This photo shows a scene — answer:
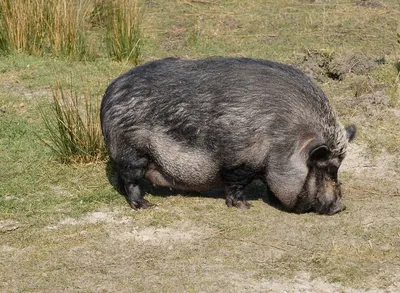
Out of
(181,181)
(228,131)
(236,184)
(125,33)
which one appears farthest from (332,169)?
(125,33)

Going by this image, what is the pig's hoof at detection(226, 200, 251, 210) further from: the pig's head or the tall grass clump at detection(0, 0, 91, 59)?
the tall grass clump at detection(0, 0, 91, 59)

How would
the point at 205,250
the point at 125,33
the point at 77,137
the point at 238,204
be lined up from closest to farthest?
the point at 205,250
the point at 238,204
the point at 77,137
the point at 125,33

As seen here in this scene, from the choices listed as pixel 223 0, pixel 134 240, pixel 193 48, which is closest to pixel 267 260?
pixel 134 240

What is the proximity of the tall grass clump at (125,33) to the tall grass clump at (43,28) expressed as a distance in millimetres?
380

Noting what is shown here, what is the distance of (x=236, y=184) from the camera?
652cm

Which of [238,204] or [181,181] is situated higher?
[181,181]

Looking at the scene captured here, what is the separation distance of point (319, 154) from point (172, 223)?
124 cm

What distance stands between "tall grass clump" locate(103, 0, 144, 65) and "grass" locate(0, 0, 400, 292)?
18cm

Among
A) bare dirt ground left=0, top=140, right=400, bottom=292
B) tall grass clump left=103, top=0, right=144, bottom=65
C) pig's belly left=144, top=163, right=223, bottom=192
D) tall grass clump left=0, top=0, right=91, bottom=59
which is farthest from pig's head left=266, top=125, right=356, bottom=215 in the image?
tall grass clump left=0, top=0, right=91, bottom=59

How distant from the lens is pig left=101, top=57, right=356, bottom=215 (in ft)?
20.5

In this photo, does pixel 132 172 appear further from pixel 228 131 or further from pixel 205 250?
pixel 205 250

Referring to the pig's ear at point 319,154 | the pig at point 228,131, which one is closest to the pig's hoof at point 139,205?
the pig at point 228,131

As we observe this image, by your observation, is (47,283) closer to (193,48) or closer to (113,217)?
(113,217)

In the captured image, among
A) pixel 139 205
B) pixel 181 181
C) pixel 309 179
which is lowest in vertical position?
pixel 139 205
